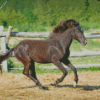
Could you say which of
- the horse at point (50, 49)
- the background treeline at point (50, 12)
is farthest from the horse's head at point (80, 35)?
the background treeline at point (50, 12)

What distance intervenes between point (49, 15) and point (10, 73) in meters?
13.9

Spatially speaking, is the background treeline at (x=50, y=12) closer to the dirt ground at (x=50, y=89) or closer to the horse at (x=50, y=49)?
the dirt ground at (x=50, y=89)

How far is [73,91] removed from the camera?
514 cm

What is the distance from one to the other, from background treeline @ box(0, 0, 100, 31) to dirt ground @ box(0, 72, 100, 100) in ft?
44.2

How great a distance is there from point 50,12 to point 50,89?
15.9m

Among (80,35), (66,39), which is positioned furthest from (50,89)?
(80,35)

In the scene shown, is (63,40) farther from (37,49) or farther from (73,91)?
(73,91)

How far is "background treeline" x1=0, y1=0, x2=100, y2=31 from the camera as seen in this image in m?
20.2

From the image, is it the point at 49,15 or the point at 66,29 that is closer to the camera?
the point at 66,29

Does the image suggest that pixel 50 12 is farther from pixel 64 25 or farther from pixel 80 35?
pixel 80 35

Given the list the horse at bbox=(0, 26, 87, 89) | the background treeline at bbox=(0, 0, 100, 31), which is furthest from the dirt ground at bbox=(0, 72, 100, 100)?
the background treeline at bbox=(0, 0, 100, 31)

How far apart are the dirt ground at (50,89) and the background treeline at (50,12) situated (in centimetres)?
1347

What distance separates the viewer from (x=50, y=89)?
5340mm

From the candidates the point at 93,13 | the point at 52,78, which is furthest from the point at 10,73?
the point at 93,13
